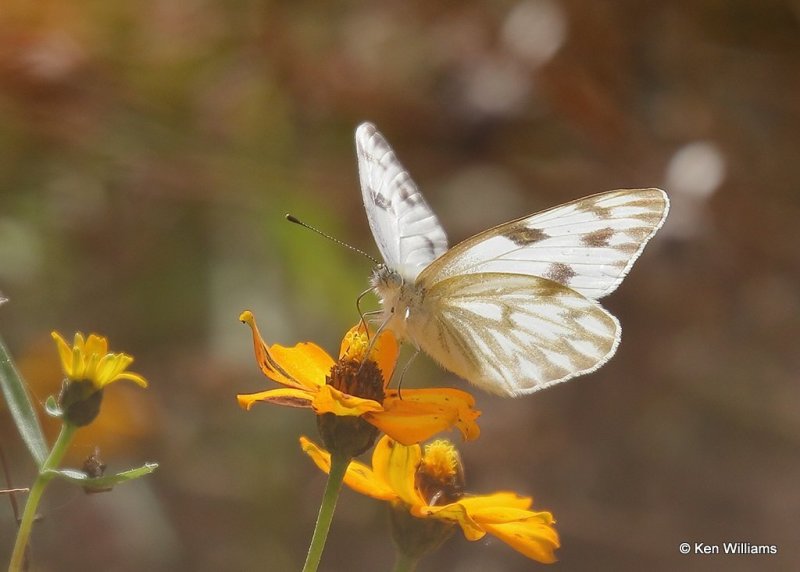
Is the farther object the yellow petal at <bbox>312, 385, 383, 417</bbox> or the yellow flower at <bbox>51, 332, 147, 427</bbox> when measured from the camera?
the yellow petal at <bbox>312, 385, 383, 417</bbox>

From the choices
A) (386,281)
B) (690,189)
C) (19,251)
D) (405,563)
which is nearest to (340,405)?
(405,563)

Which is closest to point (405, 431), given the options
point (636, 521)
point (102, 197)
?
point (102, 197)

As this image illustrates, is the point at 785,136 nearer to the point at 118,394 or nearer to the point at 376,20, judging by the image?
the point at 376,20

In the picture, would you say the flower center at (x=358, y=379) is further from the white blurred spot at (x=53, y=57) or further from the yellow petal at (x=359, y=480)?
the white blurred spot at (x=53, y=57)

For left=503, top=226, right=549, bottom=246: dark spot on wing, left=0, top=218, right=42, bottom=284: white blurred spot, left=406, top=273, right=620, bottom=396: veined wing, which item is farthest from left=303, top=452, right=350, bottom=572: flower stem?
left=0, top=218, right=42, bottom=284: white blurred spot

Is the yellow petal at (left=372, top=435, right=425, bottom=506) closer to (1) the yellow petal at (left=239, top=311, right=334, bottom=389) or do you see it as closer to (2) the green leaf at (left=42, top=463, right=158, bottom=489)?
(1) the yellow petal at (left=239, top=311, right=334, bottom=389)
